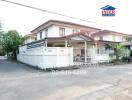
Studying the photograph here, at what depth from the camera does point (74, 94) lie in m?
6.52

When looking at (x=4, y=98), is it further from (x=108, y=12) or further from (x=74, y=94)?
(x=108, y=12)

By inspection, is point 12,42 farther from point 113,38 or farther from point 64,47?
point 64,47

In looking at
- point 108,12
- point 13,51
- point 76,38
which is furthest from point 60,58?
point 13,51

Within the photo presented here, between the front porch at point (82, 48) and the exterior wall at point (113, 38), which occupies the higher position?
the exterior wall at point (113, 38)

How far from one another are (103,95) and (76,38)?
1232 cm

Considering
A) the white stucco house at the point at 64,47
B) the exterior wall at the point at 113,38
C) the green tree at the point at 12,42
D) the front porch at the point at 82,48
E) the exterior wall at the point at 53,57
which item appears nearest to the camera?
the exterior wall at the point at 53,57

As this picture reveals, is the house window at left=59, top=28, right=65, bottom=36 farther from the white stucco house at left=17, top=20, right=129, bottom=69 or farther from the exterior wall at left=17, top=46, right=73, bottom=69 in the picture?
the exterior wall at left=17, top=46, right=73, bottom=69

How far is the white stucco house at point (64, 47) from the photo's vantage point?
15.2 metres

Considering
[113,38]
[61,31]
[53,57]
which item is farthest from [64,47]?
[113,38]

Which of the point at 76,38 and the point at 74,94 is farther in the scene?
the point at 76,38

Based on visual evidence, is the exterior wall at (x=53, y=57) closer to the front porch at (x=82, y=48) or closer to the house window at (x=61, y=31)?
the front porch at (x=82, y=48)

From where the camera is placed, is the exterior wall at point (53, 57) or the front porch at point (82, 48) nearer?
the exterior wall at point (53, 57)

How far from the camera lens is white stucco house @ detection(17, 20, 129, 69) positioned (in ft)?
50.0

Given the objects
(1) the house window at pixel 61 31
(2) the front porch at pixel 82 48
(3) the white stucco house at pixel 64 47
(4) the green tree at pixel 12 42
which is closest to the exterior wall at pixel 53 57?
(3) the white stucco house at pixel 64 47
